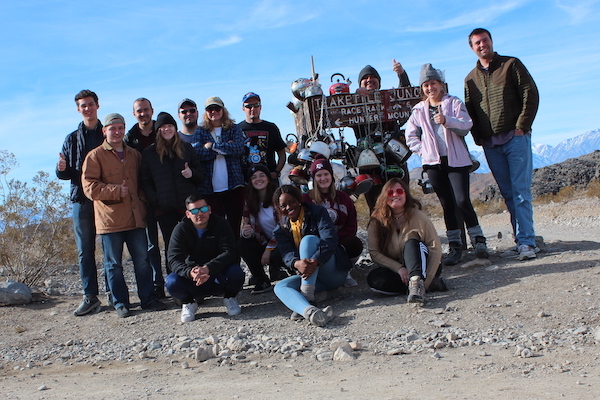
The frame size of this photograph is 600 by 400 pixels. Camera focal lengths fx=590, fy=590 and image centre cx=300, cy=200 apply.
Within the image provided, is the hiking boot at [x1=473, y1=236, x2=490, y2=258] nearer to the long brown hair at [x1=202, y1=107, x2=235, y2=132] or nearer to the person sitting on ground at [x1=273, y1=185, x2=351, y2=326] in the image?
the person sitting on ground at [x1=273, y1=185, x2=351, y2=326]

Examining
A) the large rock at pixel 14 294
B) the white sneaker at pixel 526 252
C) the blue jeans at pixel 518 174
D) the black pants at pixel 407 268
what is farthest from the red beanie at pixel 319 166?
the large rock at pixel 14 294

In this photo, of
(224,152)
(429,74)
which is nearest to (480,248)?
(429,74)

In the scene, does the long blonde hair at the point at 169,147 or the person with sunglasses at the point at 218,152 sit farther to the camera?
the person with sunglasses at the point at 218,152

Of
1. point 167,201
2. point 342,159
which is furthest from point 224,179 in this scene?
point 342,159

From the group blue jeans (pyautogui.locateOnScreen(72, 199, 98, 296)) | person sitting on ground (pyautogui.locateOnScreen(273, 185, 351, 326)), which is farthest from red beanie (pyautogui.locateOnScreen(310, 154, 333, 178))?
blue jeans (pyautogui.locateOnScreen(72, 199, 98, 296))

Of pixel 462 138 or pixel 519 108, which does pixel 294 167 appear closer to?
pixel 462 138

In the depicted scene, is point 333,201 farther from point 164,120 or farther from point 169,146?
point 164,120

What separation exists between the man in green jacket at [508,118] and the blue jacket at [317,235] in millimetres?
2045

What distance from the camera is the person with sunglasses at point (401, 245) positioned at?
543 centimetres

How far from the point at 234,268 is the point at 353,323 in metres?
1.39

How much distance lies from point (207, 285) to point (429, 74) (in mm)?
3216

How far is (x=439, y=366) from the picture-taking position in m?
3.81

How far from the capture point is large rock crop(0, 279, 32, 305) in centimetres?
689

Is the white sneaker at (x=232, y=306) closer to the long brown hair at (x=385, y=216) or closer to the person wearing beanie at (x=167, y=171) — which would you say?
the person wearing beanie at (x=167, y=171)
